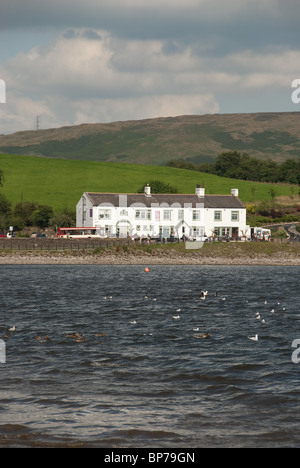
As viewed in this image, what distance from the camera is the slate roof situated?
102 metres

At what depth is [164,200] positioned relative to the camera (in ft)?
342

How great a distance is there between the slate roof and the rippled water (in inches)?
2392

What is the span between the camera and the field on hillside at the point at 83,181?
14688 cm

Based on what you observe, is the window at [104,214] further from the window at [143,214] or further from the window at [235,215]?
the window at [235,215]

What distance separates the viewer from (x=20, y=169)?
171750 mm

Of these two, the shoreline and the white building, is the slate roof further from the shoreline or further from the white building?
the shoreline

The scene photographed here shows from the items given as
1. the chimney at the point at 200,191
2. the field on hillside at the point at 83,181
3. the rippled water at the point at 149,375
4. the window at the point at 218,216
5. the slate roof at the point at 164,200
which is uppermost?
the field on hillside at the point at 83,181

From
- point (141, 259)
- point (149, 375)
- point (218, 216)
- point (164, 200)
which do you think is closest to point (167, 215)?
point (164, 200)

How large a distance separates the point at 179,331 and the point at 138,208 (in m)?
73.6

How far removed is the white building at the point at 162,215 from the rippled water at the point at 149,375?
2330 inches

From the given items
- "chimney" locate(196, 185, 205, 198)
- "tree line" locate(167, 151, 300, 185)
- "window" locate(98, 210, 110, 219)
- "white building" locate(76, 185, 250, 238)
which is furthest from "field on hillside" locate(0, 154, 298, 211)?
"chimney" locate(196, 185, 205, 198)

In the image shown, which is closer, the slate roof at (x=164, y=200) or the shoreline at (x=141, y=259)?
the shoreline at (x=141, y=259)

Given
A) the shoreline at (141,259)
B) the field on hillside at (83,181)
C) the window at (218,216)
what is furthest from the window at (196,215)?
the field on hillside at (83,181)
